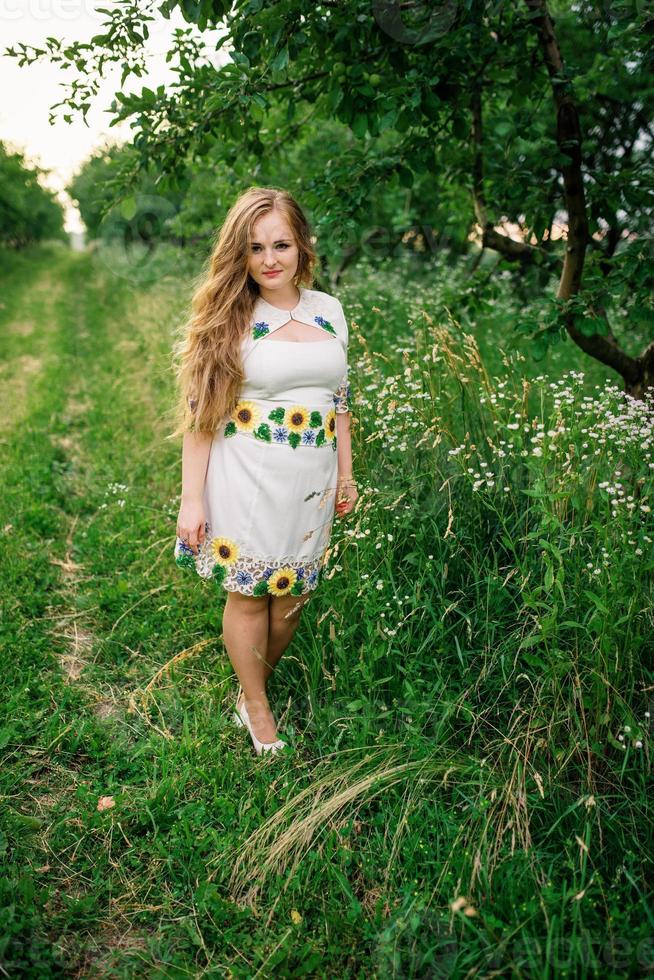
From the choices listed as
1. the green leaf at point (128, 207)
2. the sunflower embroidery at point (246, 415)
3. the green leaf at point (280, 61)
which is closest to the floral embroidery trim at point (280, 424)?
the sunflower embroidery at point (246, 415)

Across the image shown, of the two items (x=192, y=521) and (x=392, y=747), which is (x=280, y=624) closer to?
(x=192, y=521)

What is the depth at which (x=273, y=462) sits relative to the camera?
2.56 meters

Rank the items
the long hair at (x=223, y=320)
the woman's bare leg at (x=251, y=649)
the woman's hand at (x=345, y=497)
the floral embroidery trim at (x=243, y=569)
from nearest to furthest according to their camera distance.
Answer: the long hair at (x=223, y=320)
the floral embroidery trim at (x=243, y=569)
the woman's bare leg at (x=251, y=649)
the woman's hand at (x=345, y=497)

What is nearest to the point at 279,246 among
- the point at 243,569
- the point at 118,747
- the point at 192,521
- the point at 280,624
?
the point at 192,521

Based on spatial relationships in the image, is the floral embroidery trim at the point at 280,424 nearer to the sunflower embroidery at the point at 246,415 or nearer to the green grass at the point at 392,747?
the sunflower embroidery at the point at 246,415

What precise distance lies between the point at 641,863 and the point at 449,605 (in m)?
0.99

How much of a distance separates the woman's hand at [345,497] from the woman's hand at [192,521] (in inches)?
23.3

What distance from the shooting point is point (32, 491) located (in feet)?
16.2

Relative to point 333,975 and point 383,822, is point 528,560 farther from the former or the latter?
point 333,975

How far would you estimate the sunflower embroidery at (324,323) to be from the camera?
2.66m

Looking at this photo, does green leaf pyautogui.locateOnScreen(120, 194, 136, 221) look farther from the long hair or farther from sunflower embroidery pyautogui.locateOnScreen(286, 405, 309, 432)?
sunflower embroidery pyautogui.locateOnScreen(286, 405, 309, 432)

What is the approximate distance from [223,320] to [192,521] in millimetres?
761

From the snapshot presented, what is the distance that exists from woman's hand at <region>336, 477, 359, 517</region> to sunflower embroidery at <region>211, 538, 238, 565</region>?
1.70 ft

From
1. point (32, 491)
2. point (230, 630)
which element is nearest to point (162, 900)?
point (230, 630)
